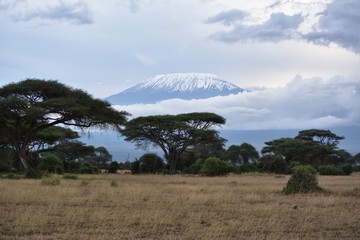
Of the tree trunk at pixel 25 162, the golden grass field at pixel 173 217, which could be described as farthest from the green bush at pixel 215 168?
the golden grass field at pixel 173 217

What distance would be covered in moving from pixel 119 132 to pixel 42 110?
A: 9145mm

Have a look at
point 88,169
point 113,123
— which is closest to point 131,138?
point 88,169

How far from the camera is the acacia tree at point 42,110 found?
29141 mm

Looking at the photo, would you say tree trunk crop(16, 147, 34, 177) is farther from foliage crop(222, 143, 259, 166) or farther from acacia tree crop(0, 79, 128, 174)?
foliage crop(222, 143, 259, 166)

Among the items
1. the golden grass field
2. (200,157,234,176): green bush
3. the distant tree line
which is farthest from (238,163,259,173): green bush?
the golden grass field

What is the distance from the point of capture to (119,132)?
120 feet

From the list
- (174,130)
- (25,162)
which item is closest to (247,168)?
(174,130)

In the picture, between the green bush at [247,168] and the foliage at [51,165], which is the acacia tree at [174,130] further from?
the foliage at [51,165]

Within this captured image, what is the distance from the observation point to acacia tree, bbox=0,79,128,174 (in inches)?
1147

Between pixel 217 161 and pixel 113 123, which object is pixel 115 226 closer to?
pixel 113 123

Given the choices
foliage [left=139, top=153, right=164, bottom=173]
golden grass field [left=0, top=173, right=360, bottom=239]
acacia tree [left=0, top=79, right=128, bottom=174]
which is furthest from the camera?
foliage [left=139, top=153, right=164, bottom=173]

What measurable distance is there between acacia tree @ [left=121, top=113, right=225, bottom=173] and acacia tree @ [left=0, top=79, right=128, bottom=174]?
637 inches

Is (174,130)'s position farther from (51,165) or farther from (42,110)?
(42,110)

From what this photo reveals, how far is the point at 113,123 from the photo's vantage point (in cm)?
3309
